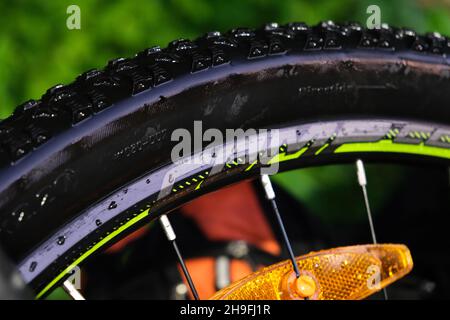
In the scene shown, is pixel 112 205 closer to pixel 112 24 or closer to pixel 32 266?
pixel 32 266

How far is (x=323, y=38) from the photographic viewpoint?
0.75m

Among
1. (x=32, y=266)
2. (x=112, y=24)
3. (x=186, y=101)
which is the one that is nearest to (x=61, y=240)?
(x=32, y=266)

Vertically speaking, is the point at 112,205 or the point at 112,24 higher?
the point at 112,24

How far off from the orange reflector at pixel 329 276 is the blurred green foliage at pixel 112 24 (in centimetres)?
88

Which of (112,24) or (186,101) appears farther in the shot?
(112,24)

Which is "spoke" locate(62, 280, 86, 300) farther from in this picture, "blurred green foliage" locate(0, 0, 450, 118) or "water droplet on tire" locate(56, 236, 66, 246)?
"blurred green foliage" locate(0, 0, 450, 118)

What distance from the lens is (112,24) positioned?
152 centimetres

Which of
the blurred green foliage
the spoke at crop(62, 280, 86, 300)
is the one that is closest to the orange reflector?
the spoke at crop(62, 280, 86, 300)

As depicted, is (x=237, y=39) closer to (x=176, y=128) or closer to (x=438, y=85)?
(x=176, y=128)

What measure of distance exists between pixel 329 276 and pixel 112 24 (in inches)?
37.9

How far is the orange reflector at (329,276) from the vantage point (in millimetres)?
706

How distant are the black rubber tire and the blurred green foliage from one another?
2.56ft

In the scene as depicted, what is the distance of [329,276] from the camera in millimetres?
729

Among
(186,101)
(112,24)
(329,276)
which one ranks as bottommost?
(329,276)
